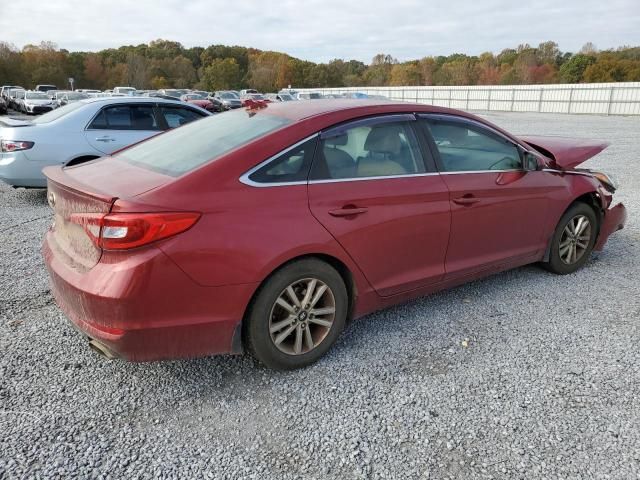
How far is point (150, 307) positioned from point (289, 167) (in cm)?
111

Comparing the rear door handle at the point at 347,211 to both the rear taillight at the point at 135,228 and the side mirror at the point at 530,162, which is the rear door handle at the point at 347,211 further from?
the side mirror at the point at 530,162

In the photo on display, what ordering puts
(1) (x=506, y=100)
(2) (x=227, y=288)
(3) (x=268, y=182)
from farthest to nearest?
(1) (x=506, y=100) → (3) (x=268, y=182) → (2) (x=227, y=288)

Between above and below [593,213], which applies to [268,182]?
above

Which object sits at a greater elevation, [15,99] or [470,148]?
[470,148]

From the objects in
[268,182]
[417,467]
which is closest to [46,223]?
[268,182]

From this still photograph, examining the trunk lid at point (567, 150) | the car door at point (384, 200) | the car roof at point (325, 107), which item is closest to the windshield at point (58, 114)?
the car roof at point (325, 107)

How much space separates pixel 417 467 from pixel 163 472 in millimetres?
1165

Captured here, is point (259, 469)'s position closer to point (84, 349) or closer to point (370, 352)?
point (370, 352)

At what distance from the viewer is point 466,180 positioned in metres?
3.71

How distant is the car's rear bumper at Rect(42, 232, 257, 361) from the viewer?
8.18ft

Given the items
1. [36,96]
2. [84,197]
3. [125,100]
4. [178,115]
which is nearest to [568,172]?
[84,197]

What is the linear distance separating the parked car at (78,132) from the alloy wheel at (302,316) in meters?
5.46

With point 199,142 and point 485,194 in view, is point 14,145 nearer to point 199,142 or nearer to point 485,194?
point 199,142

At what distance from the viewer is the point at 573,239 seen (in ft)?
15.4
